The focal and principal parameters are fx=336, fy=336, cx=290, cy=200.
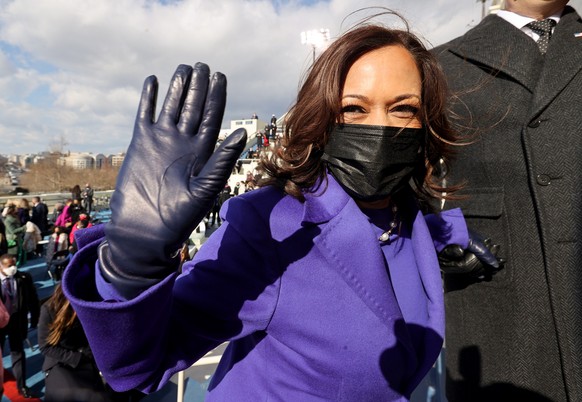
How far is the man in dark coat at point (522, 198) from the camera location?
1209 millimetres

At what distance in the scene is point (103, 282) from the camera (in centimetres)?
74

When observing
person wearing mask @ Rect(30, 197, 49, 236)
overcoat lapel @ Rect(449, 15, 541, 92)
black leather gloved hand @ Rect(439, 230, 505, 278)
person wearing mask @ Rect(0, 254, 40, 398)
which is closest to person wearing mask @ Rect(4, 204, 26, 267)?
person wearing mask @ Rect(30, 197, 49, 236)

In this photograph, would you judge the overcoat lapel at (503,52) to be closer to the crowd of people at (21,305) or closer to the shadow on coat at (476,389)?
the shadow on coat at (476,389)

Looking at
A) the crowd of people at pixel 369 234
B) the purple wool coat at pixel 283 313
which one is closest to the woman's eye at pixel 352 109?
the crowd of people at pixel 369 234

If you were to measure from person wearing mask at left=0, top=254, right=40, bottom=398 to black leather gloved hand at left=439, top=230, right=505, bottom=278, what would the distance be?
4518 millimetres

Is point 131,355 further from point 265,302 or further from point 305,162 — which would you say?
point 305,162

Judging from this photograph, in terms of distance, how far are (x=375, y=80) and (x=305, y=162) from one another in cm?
37

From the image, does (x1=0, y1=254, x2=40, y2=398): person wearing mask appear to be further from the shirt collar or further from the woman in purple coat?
the shirt collar

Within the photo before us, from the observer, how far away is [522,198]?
131 cm

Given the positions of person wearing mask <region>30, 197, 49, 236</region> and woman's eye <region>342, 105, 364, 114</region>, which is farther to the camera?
person wearing mask <region>30, 197, 49, 236</region>

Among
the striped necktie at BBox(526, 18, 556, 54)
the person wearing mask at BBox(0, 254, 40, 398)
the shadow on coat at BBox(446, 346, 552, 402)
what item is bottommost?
the person wearing mask at BBox(0, 254, 40, 398)

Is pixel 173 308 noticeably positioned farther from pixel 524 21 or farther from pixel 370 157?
pixel 524 21

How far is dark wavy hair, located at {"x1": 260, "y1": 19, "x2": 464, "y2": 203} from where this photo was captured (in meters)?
1.15

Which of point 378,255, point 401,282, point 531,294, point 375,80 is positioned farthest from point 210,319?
point 531,294
